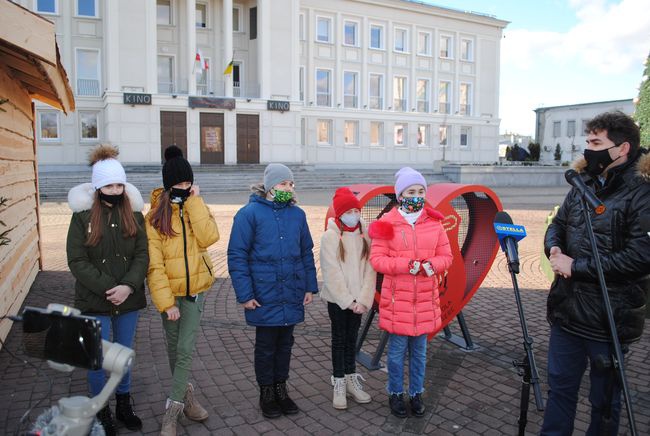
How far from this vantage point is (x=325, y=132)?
1592 inches

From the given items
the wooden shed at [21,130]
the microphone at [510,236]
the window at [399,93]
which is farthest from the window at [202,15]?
the microphone at [510,236]

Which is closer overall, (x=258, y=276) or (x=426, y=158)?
(x=258, y=276)

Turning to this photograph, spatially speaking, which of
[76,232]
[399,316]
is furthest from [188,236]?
[399,316]

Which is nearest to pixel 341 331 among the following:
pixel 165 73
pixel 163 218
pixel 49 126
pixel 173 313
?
pixel 173 313

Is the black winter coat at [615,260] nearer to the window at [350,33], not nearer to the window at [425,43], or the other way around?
the window at [350,33]

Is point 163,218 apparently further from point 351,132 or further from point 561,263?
point 351,132

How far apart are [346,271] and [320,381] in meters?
1.21

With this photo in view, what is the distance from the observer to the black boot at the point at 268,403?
4031mm

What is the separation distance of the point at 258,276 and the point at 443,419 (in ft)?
5.95

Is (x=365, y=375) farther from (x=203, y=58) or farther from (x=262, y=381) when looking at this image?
(x=203, y=58)

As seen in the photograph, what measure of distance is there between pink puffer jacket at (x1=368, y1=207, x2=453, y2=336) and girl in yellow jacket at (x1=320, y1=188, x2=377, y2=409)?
0.20 m

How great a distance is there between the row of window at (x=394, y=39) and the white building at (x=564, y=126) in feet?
56.0

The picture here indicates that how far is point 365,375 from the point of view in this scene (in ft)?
16.1

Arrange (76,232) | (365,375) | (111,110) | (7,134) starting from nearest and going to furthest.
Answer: (76,232), (365,375), (7,134), (111,110)
